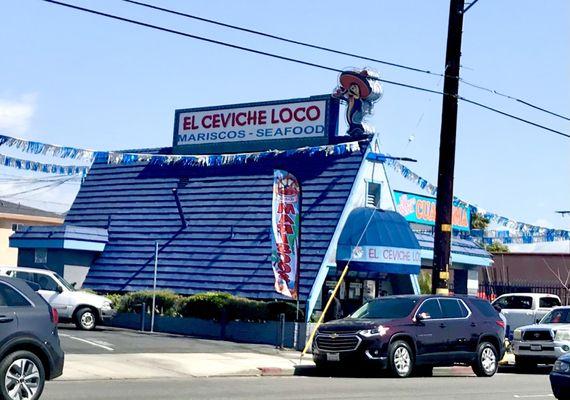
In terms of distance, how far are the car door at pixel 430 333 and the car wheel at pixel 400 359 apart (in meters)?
0.29

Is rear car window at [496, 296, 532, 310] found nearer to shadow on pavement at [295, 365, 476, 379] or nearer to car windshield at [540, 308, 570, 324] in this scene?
car windshield at [540, 308, 570, 324]

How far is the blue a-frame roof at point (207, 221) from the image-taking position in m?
28.4

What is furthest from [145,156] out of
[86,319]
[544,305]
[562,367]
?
Result: [562,367]

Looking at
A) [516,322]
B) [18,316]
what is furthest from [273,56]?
[516,322]

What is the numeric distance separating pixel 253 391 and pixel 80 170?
64.7 ft

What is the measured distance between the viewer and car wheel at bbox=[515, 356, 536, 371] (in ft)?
78.5

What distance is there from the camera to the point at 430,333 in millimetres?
20375

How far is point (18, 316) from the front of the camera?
40.7 ft

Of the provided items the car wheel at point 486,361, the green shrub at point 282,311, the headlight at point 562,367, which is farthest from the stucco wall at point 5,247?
the headlight at point 562,367

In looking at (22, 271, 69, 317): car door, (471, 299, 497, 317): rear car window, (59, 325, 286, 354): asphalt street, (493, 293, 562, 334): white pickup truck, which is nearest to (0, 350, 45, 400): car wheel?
(59, 325, 286, 354): asphalt street

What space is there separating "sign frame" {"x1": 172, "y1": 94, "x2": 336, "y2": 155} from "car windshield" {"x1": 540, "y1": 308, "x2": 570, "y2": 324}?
868 centimetres

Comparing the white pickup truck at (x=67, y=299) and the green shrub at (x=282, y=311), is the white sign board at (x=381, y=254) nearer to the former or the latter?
the green shrub at (x=282, y=311)

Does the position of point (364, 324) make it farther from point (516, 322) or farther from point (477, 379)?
point (516, 322)

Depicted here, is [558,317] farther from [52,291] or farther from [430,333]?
[52,291]
